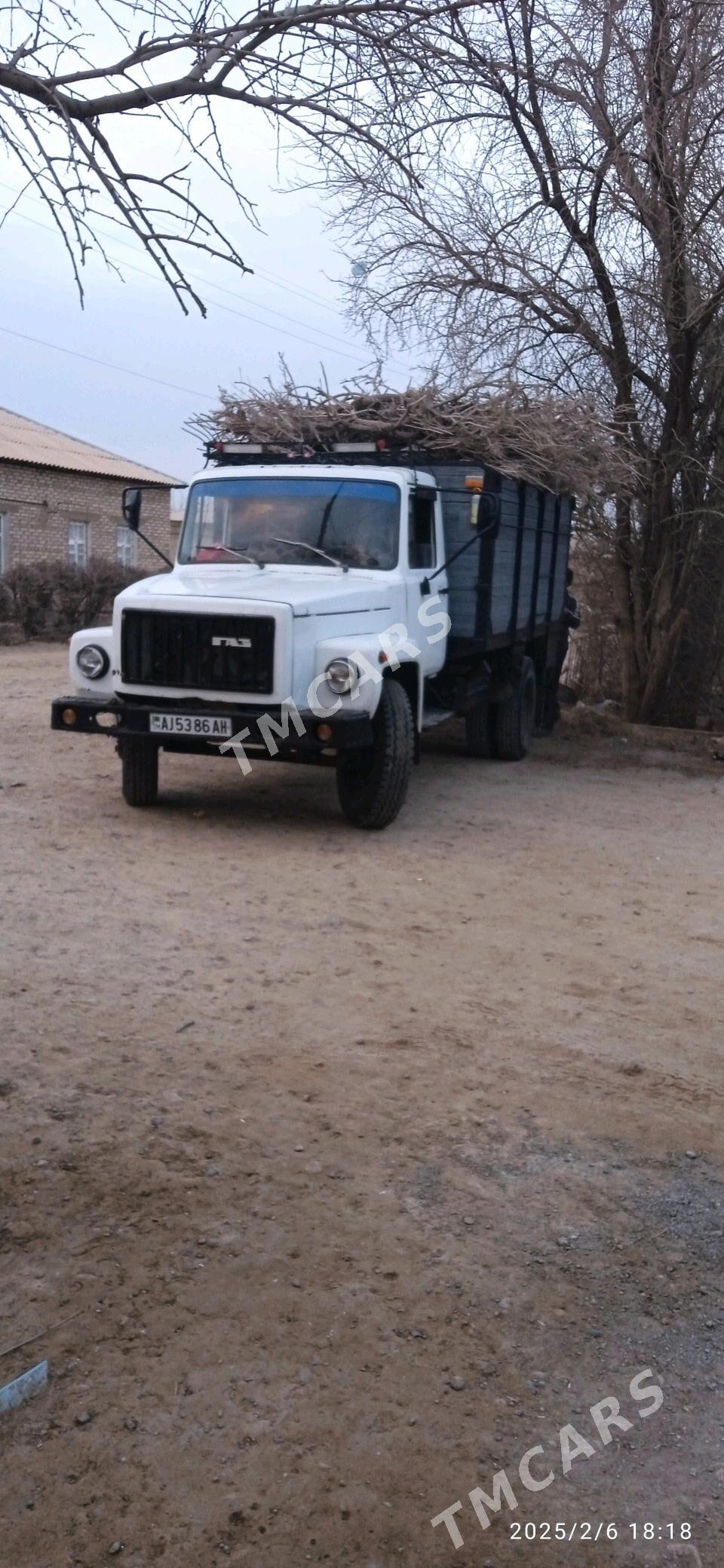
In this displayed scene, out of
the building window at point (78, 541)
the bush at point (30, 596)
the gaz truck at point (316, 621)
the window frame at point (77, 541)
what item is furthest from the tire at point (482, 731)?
Result: the building window at point (78, 541)

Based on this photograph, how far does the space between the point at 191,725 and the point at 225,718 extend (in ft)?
0.70

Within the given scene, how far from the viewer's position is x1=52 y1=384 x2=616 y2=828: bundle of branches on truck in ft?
25.2

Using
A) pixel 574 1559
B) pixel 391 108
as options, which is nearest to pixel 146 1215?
pixel 574 1559

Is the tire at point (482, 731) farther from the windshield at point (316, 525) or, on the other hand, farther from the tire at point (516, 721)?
the windshield at point (316, 525)

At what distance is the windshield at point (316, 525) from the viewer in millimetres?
8617

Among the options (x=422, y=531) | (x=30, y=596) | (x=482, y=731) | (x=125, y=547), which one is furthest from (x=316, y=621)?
(x=125, y=547)

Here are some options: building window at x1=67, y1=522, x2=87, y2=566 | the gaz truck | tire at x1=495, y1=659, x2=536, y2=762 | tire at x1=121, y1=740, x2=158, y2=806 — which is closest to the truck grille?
the gaz truck

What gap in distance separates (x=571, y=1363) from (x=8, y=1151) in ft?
5.48

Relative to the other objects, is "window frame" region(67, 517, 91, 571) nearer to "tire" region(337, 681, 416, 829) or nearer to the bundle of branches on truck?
the bundle of branches on truck

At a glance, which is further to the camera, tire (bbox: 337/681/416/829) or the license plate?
tire (bbox: 337/681/416/829)

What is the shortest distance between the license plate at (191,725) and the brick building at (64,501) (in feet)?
69.2

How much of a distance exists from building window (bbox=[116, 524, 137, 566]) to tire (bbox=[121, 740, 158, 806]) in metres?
26.2

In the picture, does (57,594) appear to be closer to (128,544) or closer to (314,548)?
(128,544)

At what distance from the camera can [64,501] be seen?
31500 mm
